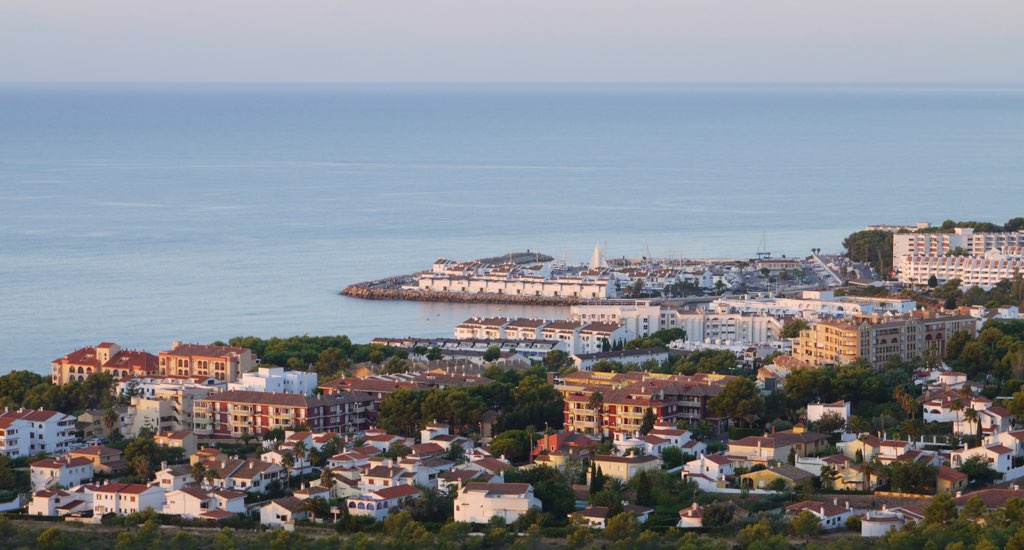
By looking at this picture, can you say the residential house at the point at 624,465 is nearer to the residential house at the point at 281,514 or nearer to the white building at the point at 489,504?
the white building at the point at 489,504

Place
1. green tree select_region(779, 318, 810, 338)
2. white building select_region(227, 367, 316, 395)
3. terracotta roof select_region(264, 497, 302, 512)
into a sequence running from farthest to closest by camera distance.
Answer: green tree select_region(779, 318, 810, 338) < white building select_region(227, 367, 316, 395) < terracotta roof select_region(264, 497, 302, 512)

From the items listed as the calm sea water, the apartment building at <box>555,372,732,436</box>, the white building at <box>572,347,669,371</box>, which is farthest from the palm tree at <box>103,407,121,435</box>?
the calm sea water

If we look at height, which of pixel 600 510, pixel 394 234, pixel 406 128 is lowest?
pixel 600 510

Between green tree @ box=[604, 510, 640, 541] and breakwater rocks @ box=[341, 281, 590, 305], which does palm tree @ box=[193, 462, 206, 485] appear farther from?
breakwater rocks @ box=[341, 281, 590, 305]

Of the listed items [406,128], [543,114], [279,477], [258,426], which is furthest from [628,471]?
[543,114]

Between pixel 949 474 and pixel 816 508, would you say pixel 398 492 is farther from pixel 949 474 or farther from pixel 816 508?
pixel 949 474

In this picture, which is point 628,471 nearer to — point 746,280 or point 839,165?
point 746,280
